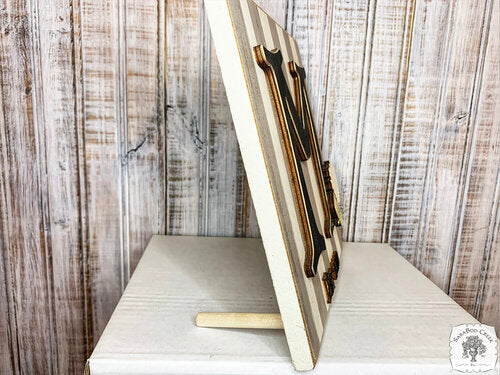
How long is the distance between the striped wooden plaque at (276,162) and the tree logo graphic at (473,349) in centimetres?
22

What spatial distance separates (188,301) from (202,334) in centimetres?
12

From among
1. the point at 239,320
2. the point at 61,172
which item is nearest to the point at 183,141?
the point at 61,172

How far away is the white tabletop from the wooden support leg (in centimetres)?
1

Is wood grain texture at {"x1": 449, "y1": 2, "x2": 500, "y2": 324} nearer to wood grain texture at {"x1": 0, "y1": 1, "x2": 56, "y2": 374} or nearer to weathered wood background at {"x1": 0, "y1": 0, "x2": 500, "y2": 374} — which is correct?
weathered wood background at {"x1": 0, "y1": 0, "x2": 500, "y2": 374}

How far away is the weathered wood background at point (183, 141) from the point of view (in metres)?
1.09

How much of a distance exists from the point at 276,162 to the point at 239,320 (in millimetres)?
296

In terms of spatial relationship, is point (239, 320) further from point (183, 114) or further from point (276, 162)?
point (183, 114)

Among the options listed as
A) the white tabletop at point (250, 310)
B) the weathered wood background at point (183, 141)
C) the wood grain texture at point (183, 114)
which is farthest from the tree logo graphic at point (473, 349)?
the wood grain texture at point (183, 114)

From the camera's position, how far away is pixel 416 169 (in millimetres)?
1174

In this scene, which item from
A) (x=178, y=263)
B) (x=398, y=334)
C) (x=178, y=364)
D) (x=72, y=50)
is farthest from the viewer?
(x=72, y=50)

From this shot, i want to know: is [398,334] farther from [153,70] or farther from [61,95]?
[61,95]

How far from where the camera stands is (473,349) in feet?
2.20

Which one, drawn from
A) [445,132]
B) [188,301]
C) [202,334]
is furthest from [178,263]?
[445,132]

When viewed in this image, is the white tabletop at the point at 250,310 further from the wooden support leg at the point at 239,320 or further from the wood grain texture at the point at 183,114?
the wood grain texture at the point at 183,114
